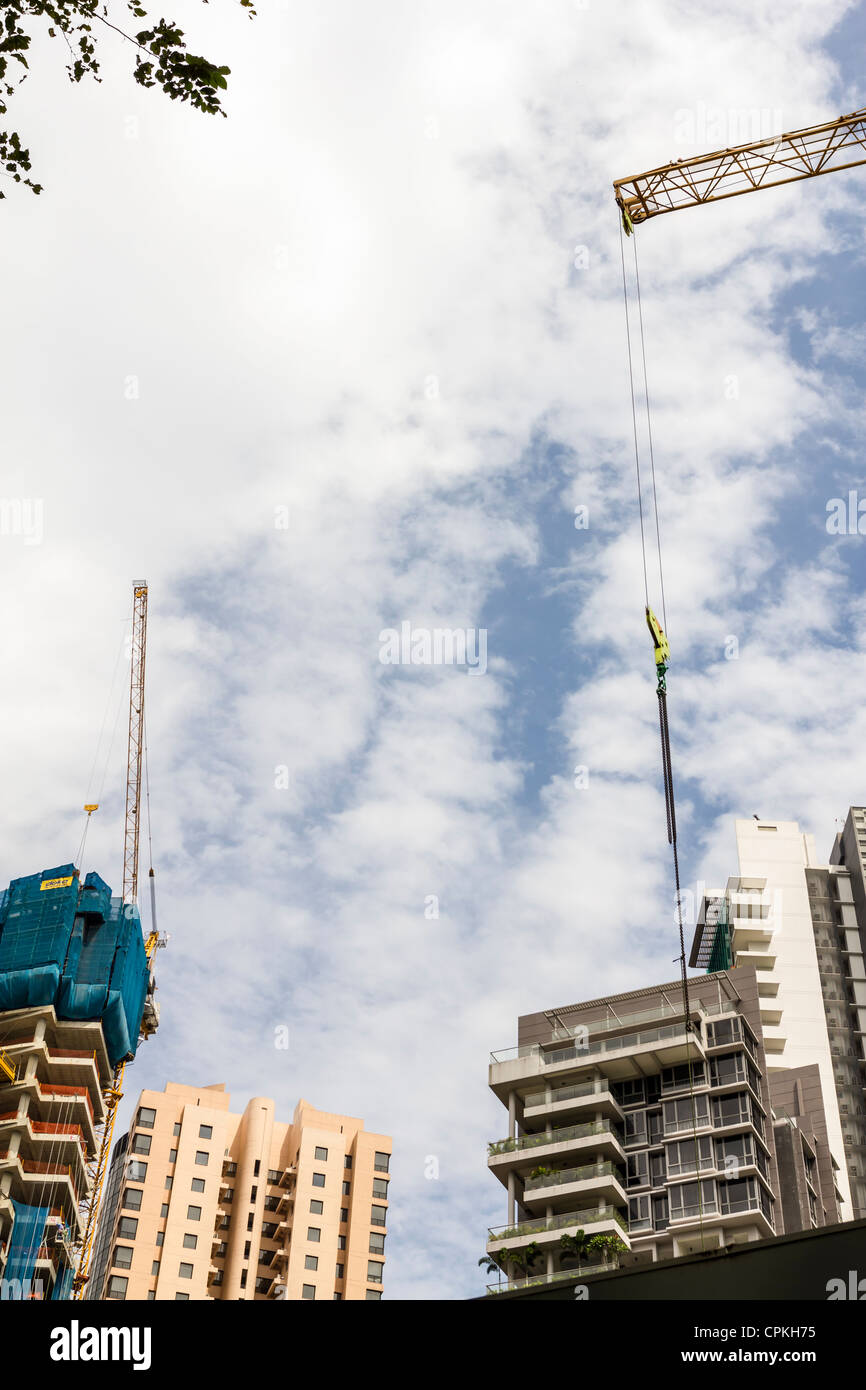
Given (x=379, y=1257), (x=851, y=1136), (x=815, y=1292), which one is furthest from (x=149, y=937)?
(x=815, y=1292)

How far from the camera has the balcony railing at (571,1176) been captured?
230 feet

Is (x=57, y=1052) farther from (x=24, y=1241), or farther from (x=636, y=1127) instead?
(x=636, y=1127)

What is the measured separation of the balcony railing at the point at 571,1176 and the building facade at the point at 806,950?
116 ft

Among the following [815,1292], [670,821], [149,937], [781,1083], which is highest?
[149,937]

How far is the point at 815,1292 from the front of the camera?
19.5 metres

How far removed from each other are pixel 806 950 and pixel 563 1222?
53.2m

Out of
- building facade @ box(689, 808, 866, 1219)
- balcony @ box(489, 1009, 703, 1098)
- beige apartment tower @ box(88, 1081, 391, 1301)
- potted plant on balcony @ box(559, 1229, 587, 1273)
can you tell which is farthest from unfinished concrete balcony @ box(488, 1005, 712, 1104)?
beige apartment tower @ box(88, 1081, 391, 1301)

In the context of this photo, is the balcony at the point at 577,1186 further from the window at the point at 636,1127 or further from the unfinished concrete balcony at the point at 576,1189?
the window at the point at 636,1127

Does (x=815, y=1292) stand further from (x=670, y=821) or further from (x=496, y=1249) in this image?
(x=496, y=1249)

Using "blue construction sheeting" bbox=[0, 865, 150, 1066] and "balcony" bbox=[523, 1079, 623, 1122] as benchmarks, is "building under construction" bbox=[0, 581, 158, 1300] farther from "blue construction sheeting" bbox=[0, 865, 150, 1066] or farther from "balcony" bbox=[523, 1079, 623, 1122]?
"balcony" bbox=[523, 1079, 623, 1122]

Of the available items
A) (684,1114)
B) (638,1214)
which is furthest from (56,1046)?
(684,1114)

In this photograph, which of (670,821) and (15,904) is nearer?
Result: (670,821)
